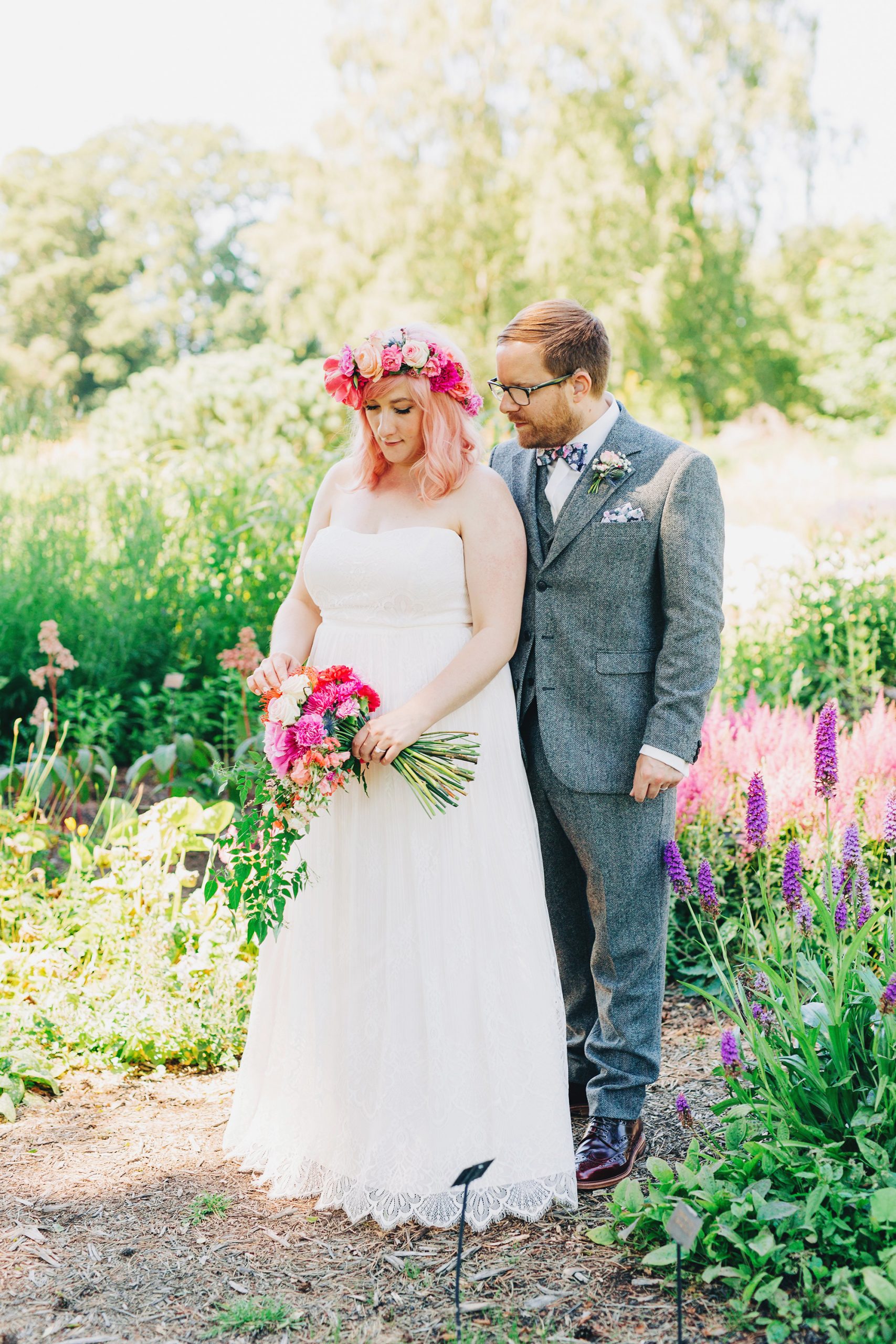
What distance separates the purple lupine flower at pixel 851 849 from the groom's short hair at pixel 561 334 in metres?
1.19

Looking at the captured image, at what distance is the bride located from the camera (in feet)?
8.45

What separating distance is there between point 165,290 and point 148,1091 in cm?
3710

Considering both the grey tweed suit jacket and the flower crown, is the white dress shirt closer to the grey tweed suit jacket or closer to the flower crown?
the grey tweed suit jacket

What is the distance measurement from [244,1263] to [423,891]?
93 centimetres

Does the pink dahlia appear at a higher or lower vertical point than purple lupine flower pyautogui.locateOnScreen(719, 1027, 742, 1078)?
higher

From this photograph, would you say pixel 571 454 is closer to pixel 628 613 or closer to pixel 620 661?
pixel 628 613

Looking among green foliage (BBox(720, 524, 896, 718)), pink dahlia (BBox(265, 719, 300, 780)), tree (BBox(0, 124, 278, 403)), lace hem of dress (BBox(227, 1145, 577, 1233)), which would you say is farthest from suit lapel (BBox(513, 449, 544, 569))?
tree (BBox(0, 124, 278, 403))

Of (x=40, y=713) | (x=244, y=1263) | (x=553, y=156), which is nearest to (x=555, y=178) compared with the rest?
(x=553, y=156)

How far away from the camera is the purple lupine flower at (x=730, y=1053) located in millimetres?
2326

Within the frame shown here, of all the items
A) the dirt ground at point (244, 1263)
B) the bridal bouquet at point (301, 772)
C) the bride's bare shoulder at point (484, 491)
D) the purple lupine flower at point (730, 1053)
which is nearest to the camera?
the dirt ground at point (244, 1263)

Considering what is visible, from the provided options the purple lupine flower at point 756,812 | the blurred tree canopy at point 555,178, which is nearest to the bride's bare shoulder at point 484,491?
the purple lupine flower at point 756,812

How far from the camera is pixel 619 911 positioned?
8.89ft

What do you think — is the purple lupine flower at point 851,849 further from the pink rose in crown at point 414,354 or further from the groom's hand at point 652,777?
the pink rose in crown at point 414,354

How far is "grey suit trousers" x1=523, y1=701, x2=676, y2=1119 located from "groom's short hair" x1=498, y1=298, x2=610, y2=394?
0.88 m
